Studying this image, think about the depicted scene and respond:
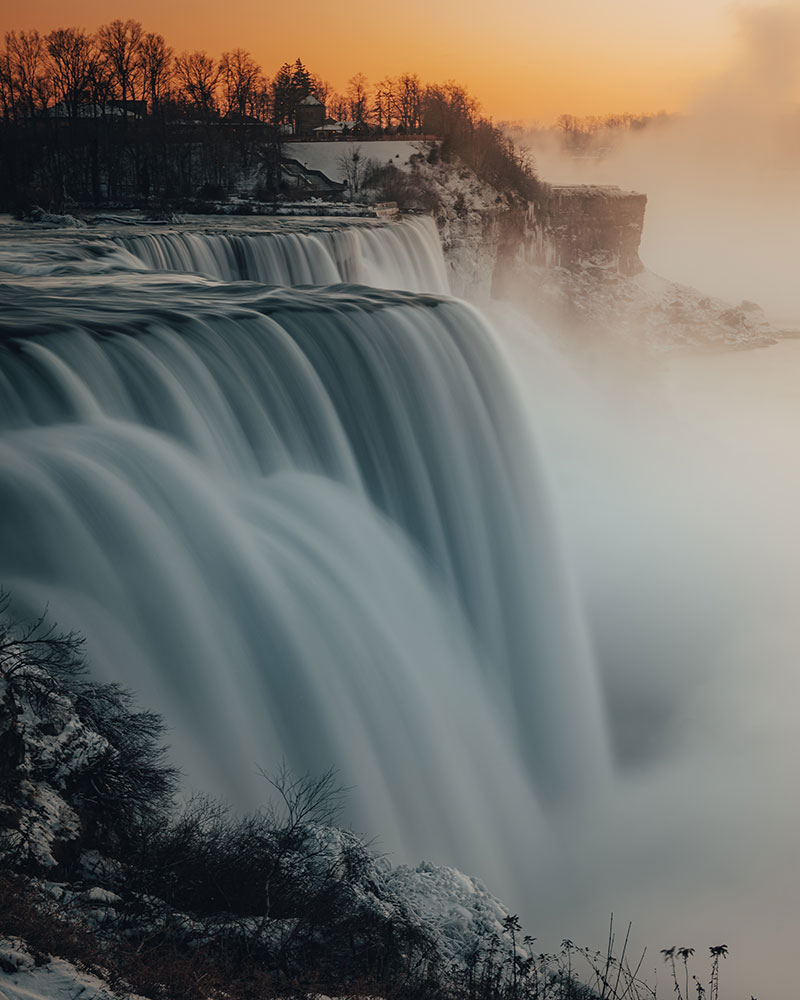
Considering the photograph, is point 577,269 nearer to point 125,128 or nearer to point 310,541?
point 125,128

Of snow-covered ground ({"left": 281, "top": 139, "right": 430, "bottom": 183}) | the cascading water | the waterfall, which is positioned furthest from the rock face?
the cascading water

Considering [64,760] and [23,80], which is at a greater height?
[23,80]

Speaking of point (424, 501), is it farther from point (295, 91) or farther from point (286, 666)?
point (295, 91)

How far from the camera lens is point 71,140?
44.4 m

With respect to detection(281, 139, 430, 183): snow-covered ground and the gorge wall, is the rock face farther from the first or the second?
detection(281, 139, 430, 183): snow-covered ground

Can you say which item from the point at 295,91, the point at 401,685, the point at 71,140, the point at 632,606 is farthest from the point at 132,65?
the point at 401,685

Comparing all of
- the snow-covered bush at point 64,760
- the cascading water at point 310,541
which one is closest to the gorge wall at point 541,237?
the cascading water at point 310,541

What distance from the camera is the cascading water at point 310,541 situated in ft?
24.2

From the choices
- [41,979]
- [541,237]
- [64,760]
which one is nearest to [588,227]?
[541,237]

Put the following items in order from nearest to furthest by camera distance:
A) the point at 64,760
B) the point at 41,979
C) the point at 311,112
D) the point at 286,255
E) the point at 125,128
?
the point at 41,979 < the point at 64,760 < the point at 286,255 < the point at 125,128 < the point at 311,112

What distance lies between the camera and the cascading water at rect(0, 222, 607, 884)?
7.38 metres

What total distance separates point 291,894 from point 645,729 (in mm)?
7140

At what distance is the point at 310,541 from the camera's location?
30.6ft

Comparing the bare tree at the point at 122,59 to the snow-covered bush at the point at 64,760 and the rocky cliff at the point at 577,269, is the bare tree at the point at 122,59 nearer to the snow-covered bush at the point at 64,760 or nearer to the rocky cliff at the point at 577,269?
the rocky cliff at the point at 577,269
